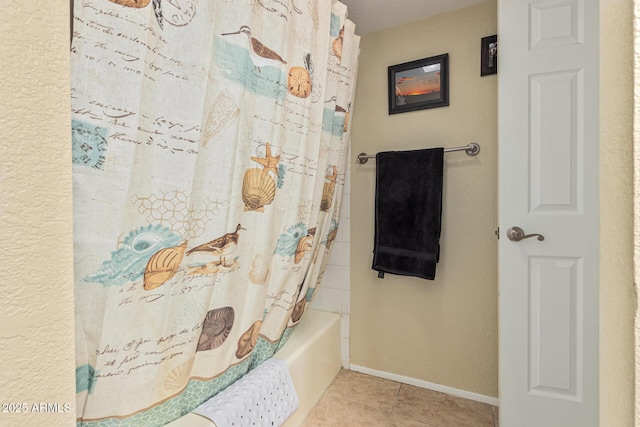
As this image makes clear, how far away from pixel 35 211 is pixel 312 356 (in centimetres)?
144

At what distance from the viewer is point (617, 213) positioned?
0.41 meters

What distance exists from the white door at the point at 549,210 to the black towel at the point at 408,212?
0.35 m

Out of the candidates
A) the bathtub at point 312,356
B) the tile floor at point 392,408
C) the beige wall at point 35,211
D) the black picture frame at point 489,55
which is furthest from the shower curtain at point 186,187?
the black picture frame at point 489,55

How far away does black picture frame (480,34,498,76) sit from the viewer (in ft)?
4.98

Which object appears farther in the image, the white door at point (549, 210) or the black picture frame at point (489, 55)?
the black picture frame at point (489, 55)

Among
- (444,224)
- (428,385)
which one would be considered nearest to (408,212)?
(444,224)

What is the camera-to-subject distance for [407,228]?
66.0 inches

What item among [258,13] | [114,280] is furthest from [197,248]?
[258,13]

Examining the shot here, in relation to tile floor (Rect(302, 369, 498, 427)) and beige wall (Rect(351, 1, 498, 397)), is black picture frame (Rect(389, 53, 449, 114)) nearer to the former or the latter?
beige wall (Rect(351, 1, 498, 397))

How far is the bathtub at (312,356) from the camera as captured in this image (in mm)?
1424

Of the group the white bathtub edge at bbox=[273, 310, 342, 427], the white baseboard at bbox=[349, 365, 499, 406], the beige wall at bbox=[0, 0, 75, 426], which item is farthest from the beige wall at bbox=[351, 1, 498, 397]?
the beige wall at bbox=[0, 0, 75, 426]

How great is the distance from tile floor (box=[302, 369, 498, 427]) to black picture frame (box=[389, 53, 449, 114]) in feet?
5.14

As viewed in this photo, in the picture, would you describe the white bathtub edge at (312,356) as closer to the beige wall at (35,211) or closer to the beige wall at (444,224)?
the beige wall at (444,224)

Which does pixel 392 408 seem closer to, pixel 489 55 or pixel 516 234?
pixel 516 234
